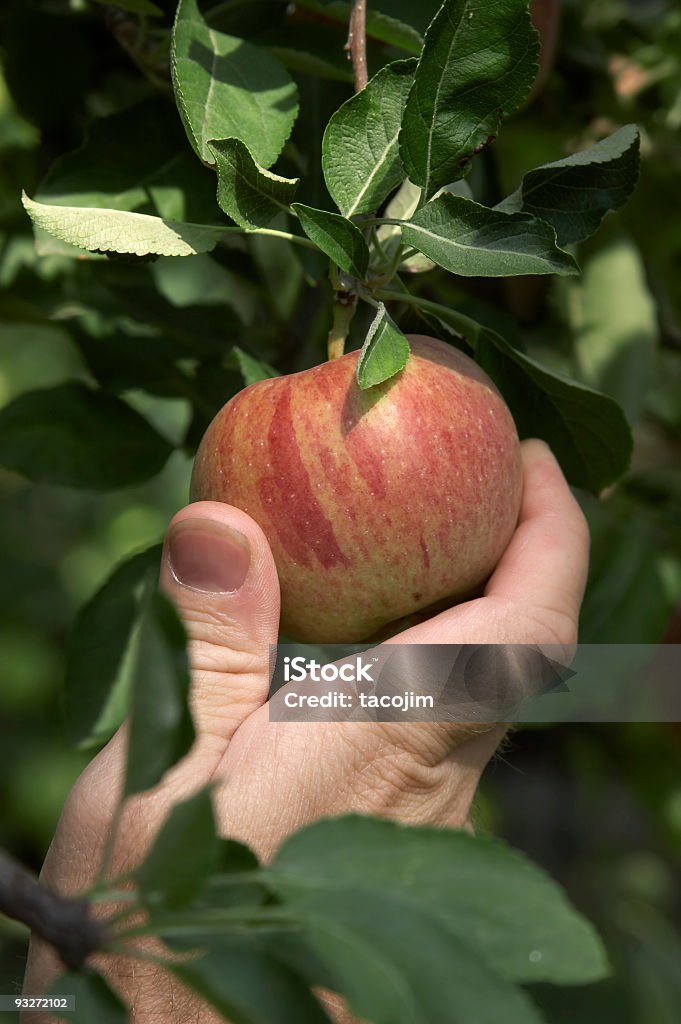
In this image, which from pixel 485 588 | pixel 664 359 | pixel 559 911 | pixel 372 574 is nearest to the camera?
pixel 559 911

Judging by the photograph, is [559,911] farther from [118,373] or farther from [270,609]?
[118,373]

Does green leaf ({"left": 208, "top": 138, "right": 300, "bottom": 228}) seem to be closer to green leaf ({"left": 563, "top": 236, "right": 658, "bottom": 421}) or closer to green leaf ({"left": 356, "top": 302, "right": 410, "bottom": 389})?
green leaf ({"left": 356, "top": 302, "right": 410, "bottom": 389})

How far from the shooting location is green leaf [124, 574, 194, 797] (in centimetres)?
39

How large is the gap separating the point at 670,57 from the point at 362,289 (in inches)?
34.2

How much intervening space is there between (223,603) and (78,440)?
34 cm

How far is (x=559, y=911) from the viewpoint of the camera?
0.39 metres

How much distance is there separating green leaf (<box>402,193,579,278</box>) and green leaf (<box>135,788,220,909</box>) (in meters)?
0.36

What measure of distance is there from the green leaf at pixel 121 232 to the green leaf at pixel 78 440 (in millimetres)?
277

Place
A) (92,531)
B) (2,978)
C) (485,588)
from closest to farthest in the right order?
1. (485,588)
2. (2,978)
3. (92,531)

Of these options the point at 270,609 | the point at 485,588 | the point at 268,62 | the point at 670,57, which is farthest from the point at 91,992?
the point at 670,57

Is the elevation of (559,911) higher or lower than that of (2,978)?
higher

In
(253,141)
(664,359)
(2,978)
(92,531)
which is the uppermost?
(253,141)

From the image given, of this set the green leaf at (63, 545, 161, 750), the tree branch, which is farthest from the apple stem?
the tree branch

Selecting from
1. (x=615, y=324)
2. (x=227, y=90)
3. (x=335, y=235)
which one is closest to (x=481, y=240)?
(x=335, y=235)
